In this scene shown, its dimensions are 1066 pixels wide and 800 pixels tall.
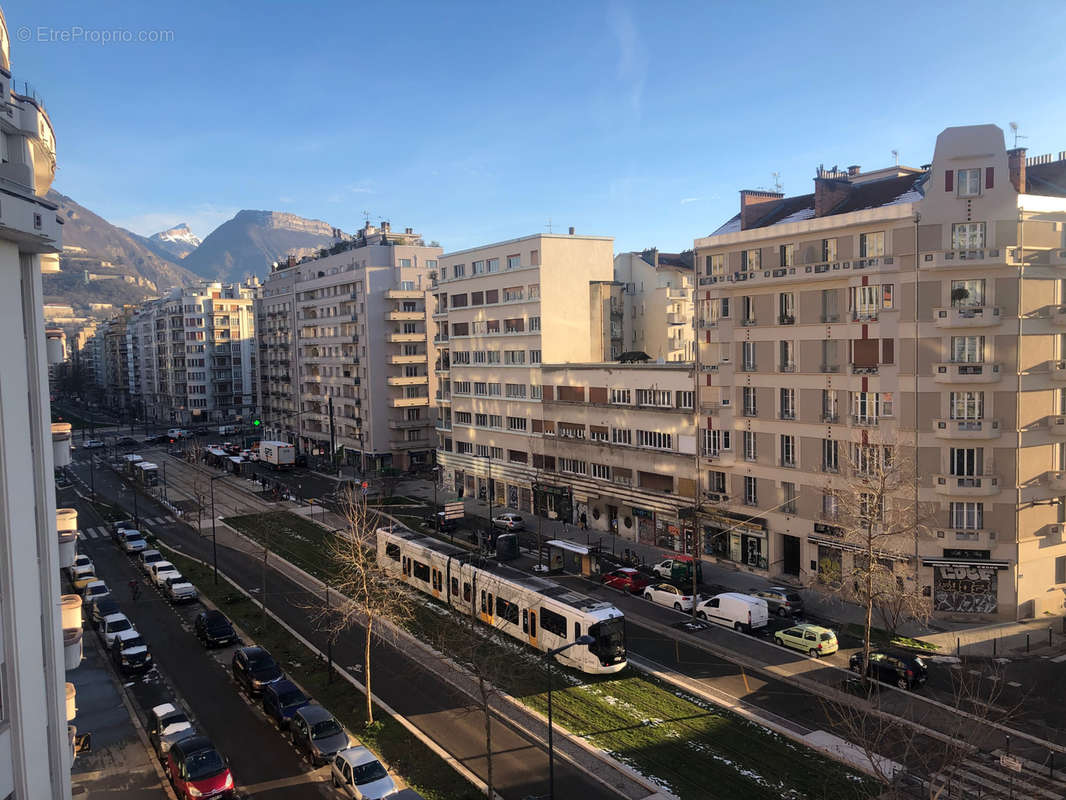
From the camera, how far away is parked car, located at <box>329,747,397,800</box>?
2267 cm

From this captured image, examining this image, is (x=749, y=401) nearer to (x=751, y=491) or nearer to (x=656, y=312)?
(x=751, y=491)

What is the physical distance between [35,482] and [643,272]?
64803 millimetres

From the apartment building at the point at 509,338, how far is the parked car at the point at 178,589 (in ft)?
83.1

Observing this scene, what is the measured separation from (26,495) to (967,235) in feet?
136

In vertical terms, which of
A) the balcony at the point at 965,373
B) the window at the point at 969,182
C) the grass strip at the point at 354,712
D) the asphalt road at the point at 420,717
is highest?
the window at the point at 969,182

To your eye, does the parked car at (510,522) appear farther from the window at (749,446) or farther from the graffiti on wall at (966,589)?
the graffiti on wall at (966,589)

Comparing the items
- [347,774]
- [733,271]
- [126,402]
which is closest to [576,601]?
[347,774]

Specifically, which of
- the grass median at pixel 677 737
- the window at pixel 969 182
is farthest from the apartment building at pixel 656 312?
the grass median at pixel 677 737

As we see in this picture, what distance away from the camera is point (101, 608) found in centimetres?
4116

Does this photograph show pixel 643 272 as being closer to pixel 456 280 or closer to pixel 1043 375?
pixel 456 280

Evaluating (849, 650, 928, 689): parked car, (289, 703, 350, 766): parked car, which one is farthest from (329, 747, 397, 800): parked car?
(849, 650, 928, 689): parked car

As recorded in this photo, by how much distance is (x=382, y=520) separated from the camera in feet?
207

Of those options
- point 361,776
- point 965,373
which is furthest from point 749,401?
point 361,776

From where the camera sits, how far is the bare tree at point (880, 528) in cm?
3416
